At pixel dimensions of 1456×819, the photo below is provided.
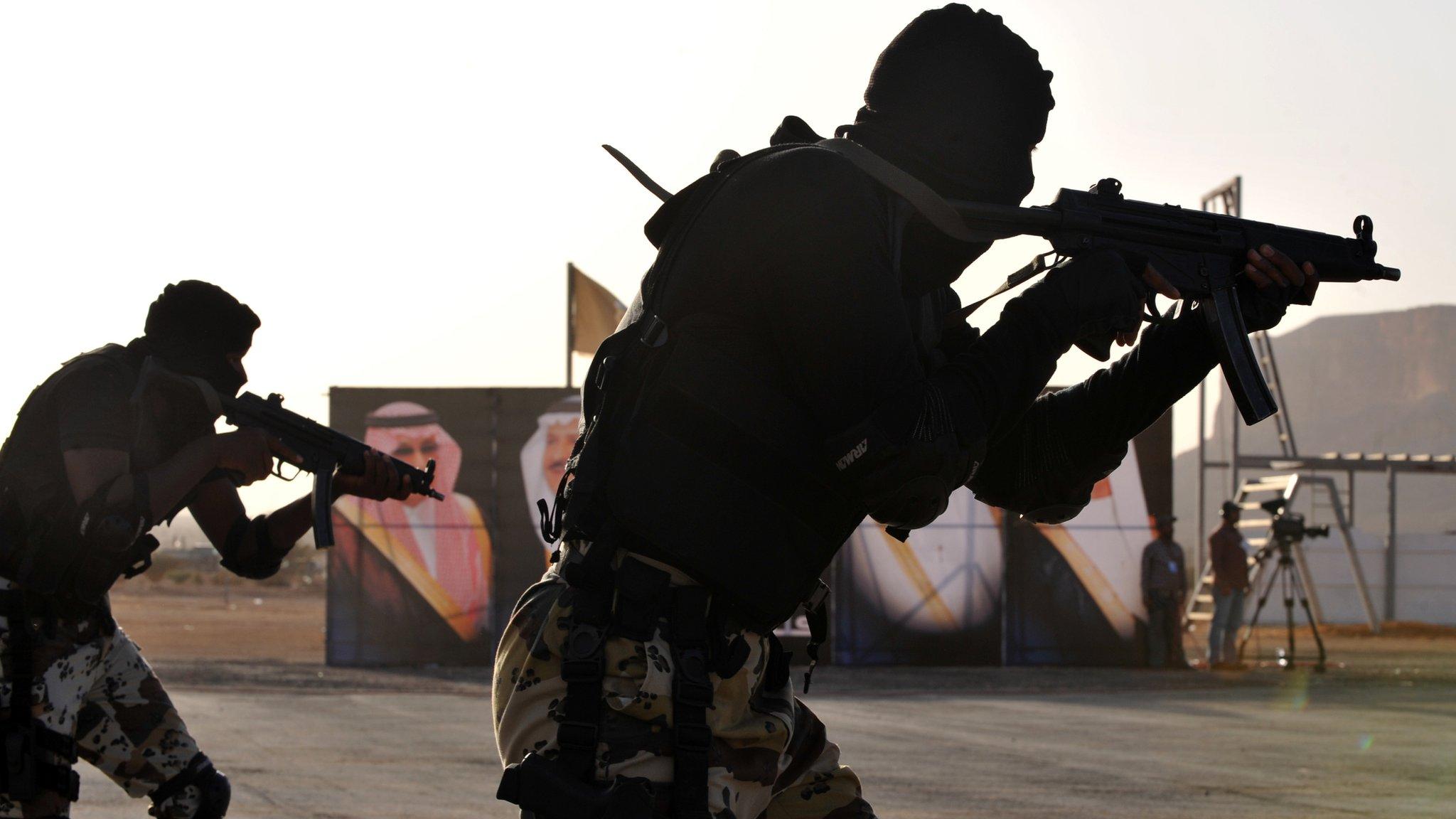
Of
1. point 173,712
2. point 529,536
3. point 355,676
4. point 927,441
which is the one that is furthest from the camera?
point 529,536

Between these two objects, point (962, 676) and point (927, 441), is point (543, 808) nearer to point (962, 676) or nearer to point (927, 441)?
point (927, 441)

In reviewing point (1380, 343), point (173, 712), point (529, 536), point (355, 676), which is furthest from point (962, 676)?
point (1380, 343)

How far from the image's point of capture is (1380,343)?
614 ft

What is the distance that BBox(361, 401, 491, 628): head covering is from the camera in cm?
1792

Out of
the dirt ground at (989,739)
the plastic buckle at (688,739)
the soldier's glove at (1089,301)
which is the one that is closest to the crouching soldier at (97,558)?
the plastic buckle at (688,739)

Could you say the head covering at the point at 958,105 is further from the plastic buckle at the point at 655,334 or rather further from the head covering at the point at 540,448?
the head covering at the point at 540,448

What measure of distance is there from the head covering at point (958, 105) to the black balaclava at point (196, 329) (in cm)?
280

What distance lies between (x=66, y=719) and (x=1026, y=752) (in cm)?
713

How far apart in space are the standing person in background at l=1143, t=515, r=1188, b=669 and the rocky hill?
12936cm

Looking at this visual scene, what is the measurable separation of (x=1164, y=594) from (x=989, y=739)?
788 cm

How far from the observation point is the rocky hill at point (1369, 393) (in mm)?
156375

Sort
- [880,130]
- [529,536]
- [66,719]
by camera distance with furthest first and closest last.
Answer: [529,536], [66,719], [880,130]

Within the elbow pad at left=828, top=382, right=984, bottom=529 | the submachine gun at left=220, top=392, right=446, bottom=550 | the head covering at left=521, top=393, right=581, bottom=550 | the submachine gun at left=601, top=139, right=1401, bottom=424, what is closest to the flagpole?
the head covering at left=521, top=393, right=581, bottom=550

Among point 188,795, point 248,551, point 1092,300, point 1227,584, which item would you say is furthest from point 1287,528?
point 1092,300
